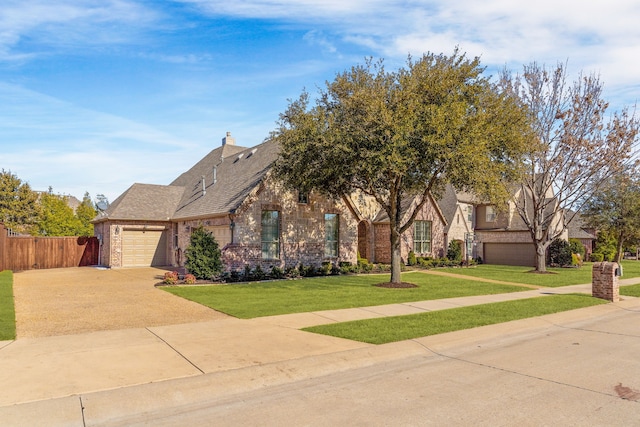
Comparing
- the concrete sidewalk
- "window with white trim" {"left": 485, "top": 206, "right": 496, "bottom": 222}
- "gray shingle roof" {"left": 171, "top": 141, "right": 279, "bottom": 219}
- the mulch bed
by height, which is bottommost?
the mulch bed

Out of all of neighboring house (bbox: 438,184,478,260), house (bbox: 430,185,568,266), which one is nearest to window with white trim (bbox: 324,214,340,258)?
neighboring house (bbox: 438,184,478,260)

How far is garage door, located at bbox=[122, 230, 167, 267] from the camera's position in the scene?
1074 inches

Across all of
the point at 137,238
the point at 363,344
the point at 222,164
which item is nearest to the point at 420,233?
the point at 222,164

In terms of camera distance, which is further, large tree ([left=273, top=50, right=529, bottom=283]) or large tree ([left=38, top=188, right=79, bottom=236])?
large tree ([left=38, top=188, right=79, bottom=236])

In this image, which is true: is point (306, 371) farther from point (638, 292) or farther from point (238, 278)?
point (638, 292)

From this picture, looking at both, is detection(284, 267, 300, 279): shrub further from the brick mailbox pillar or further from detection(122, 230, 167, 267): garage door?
the brick mailbox pillar

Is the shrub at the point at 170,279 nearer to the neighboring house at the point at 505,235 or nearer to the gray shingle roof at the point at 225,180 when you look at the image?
the gray shingle roof at the point at 225,180

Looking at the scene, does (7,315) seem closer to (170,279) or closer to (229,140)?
(170,279)

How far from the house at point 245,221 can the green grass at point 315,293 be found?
3.06 metres

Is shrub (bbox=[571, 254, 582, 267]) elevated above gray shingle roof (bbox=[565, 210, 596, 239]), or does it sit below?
below

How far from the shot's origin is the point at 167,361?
7480mm

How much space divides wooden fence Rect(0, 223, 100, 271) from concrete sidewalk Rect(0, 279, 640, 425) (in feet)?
63.2

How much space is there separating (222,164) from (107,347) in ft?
74.6

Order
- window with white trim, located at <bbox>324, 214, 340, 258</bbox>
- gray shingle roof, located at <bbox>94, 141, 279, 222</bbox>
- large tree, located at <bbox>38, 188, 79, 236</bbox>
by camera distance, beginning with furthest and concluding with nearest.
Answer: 1. large tree, located at <bbox>38, 188, 79, 236</bbox>
2. window with white trim, located at <bbox>324, 214, 340, 258</bbox>
3. gray shingle roof, located at <bbox>94, 141, 279, 222</bbox>
